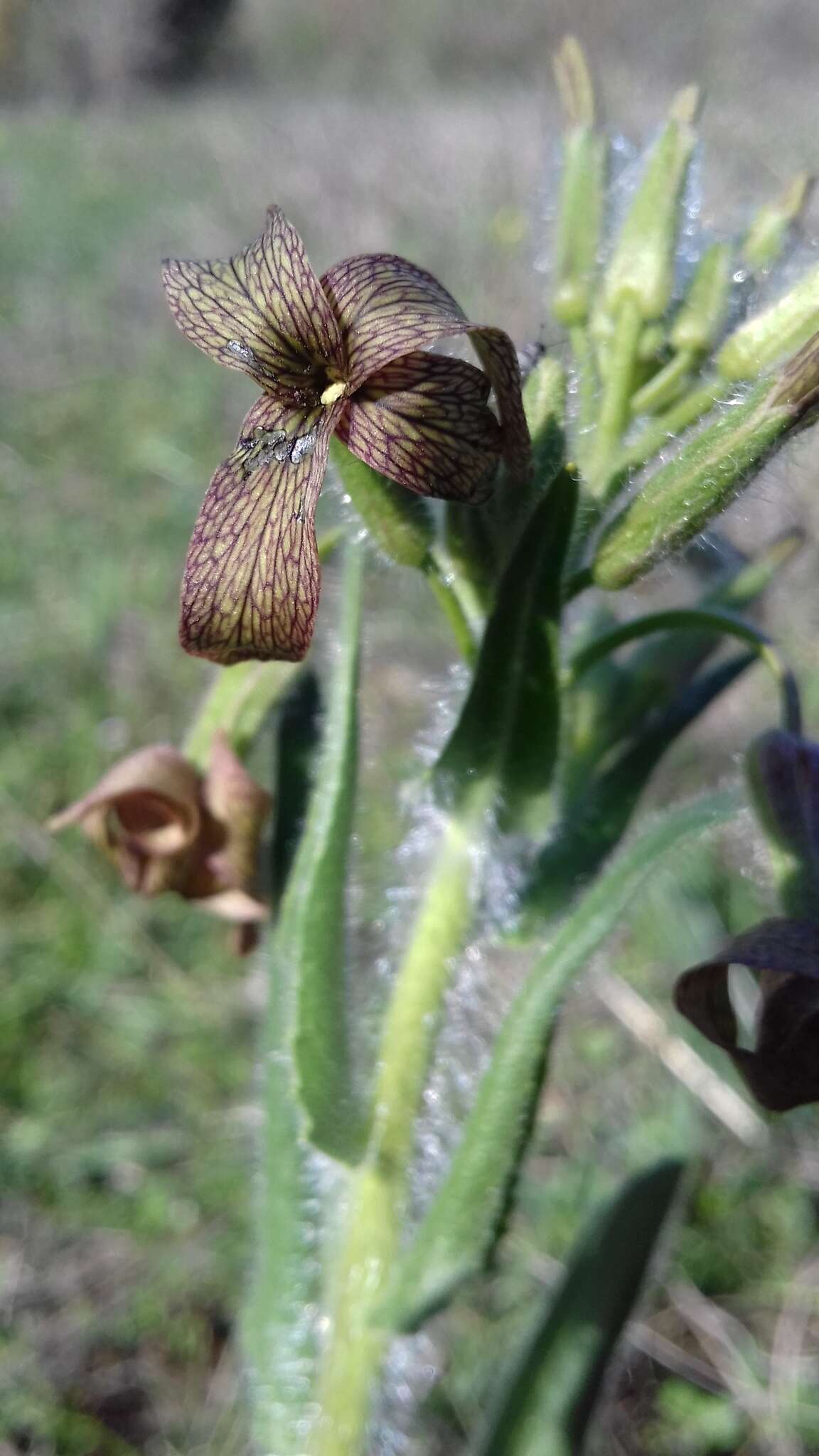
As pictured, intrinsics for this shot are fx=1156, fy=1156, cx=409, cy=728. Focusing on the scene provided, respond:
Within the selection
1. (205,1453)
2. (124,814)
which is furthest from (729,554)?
(205,1453)

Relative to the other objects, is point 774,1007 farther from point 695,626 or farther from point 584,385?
point 584,385

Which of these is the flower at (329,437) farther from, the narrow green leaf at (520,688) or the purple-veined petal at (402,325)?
the narrow green leaf at (520,688)

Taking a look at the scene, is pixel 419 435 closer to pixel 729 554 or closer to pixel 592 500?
pixel 592 500

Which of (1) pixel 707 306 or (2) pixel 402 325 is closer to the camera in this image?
(2) pixel 402 325

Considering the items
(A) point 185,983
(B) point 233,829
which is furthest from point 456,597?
(A) point 185,983

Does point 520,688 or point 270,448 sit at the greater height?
point 270,448

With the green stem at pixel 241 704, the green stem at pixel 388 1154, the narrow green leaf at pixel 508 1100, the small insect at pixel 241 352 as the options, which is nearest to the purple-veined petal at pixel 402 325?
the small insect at pixel 241 352

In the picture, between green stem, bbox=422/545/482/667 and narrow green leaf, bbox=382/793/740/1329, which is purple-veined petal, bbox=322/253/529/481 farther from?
narrow green leaf, bbox=382/793/740/1329
